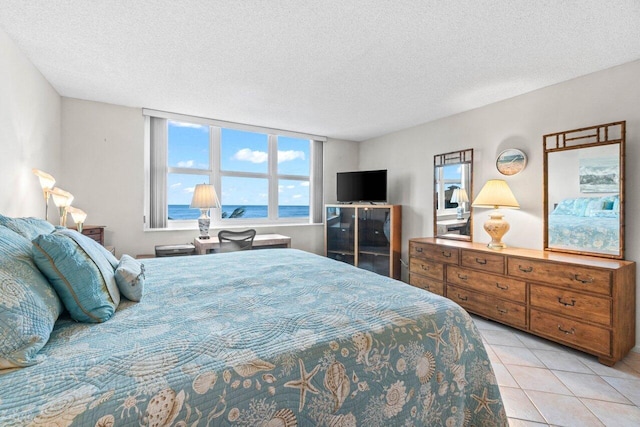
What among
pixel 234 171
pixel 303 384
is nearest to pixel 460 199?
pixel 234 171

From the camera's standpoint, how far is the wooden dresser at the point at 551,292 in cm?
210

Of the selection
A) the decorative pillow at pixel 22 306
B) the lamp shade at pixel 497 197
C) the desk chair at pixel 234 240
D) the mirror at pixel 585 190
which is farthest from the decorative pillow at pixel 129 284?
the mirror at pixel 585 190

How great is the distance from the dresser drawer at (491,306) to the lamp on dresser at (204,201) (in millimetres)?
2974

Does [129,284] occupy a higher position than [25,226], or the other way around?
[25,226]

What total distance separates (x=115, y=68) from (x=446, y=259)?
368cm

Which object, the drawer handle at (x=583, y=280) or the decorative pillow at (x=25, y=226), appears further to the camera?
the drawer handle at (x=583, y=280)

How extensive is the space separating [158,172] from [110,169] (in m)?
0.50

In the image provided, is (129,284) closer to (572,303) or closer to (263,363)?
(263,363)

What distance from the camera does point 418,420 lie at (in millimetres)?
1084

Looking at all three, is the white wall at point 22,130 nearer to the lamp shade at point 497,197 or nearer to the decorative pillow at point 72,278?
the decorative pillow at point 72,278

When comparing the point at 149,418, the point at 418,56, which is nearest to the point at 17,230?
the point at 149,418

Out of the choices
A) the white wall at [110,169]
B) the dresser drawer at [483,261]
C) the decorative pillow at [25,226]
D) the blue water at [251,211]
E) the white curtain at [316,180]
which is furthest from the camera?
the white curtain at [316,180]

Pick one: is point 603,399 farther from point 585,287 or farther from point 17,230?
point 17,230

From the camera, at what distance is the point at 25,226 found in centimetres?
137
